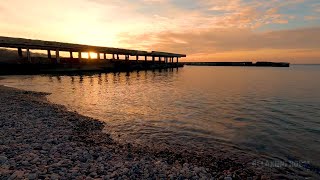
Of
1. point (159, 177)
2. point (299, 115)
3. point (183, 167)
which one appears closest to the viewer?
point (159, 177)

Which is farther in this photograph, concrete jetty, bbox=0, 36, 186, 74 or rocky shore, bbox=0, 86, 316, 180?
concrete jetty, bbox=0, 36, 186, 74

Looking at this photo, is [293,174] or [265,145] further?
[265,145]

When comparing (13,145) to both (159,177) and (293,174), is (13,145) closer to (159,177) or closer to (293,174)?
(159,177)

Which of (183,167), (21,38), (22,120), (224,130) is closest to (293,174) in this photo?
(183,167)

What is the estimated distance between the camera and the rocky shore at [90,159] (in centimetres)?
632

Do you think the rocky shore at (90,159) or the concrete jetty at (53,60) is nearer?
the rocky shore at (90,159)

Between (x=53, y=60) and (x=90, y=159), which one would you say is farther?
(x=53, y=60)

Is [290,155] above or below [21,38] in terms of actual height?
below

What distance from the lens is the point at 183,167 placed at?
7.45 m

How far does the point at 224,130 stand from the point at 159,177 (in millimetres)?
7525

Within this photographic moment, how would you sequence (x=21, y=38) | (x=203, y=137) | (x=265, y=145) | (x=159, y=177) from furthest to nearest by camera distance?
(x=21, y=38) < (x=203, y=137) < (x=265, y=145) < (x=159, y=177)

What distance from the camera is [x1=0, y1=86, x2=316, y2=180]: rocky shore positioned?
6.32 metres

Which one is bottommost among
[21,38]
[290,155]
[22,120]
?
[290,155]

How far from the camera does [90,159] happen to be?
24.4ft
